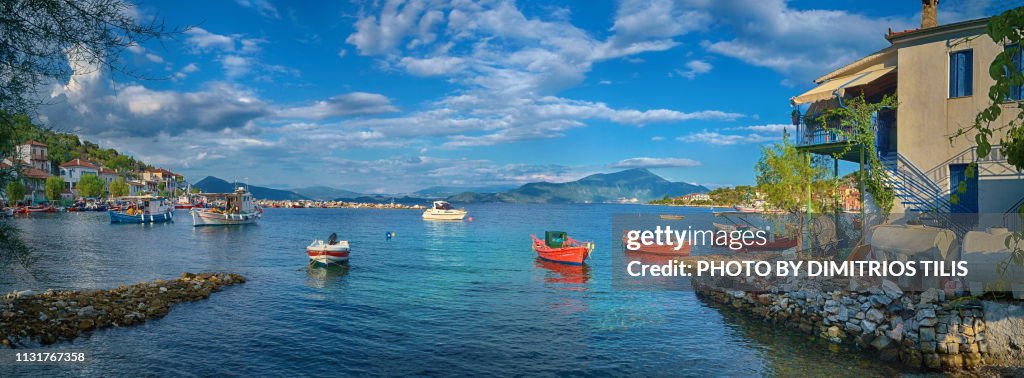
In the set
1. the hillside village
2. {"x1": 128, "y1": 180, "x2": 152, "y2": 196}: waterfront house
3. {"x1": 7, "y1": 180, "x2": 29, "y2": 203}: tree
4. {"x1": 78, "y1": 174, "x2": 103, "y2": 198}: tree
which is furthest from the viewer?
{"x1": 128, "y1": 180, "x2": 152, "y2": 196}: waterfront house

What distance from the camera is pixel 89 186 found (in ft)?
384

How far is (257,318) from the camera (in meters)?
19.6

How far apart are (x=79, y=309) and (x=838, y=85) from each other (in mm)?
28270

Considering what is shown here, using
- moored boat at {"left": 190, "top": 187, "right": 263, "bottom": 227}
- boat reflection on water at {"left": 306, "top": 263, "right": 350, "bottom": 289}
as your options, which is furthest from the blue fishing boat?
boat reflection on water at {"left": 306, "top": 263, "right": 350, "bottom": 289}

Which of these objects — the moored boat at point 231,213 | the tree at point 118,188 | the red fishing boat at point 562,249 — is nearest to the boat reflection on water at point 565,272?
the red fishing boat at point 562,249

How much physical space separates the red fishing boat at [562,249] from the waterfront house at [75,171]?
121601 millimetres

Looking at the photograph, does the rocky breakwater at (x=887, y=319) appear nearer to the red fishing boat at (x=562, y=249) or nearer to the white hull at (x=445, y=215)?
the red fishing boat at (x=562, y=249)

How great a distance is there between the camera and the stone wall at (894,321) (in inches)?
536

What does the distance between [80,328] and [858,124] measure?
27.0 metres

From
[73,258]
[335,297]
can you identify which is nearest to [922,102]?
[335,297]

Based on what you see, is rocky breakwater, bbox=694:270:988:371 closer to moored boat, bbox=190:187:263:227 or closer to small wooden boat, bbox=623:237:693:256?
small wooden boat, bbox=623:237:693:256

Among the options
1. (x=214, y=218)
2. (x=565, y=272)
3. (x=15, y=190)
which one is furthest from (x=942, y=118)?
(x=214, y=218)

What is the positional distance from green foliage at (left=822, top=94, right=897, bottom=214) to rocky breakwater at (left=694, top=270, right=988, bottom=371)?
13.1ft

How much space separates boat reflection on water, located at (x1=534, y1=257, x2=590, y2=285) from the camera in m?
Result: 29.7
